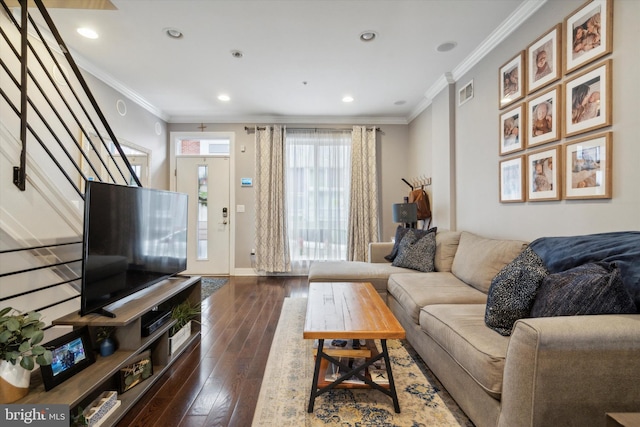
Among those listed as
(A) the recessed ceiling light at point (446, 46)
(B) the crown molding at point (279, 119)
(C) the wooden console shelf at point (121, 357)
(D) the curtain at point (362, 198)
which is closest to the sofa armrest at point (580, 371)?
(C) the wooden console shelf at point (121, 357)

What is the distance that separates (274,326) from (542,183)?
2581mm

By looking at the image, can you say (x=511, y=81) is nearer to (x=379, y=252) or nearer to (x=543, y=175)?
(x=543, y=175)

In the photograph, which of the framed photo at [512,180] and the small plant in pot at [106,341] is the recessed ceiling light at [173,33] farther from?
the framed photo at [512,180]

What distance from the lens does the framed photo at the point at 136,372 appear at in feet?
5.49

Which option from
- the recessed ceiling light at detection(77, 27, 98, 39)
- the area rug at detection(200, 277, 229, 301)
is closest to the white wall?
the area rug at detection(200, 277, 229, 301)

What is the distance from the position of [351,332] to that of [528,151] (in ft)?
6.70

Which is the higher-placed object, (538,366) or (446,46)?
(446,46)

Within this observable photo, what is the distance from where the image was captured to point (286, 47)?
9.20 ft

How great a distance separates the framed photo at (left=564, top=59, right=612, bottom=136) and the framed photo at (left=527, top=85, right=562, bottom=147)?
0.23 ft

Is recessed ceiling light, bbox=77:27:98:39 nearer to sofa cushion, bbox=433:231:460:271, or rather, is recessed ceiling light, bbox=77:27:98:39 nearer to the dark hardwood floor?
the dark hardwood floor

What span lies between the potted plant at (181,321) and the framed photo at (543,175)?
2.90 m

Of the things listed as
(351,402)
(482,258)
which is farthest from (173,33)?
(482,258)

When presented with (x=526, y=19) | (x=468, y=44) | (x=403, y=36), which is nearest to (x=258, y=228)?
(x=403, y=36)

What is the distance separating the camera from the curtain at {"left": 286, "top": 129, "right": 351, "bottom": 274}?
4852mm
